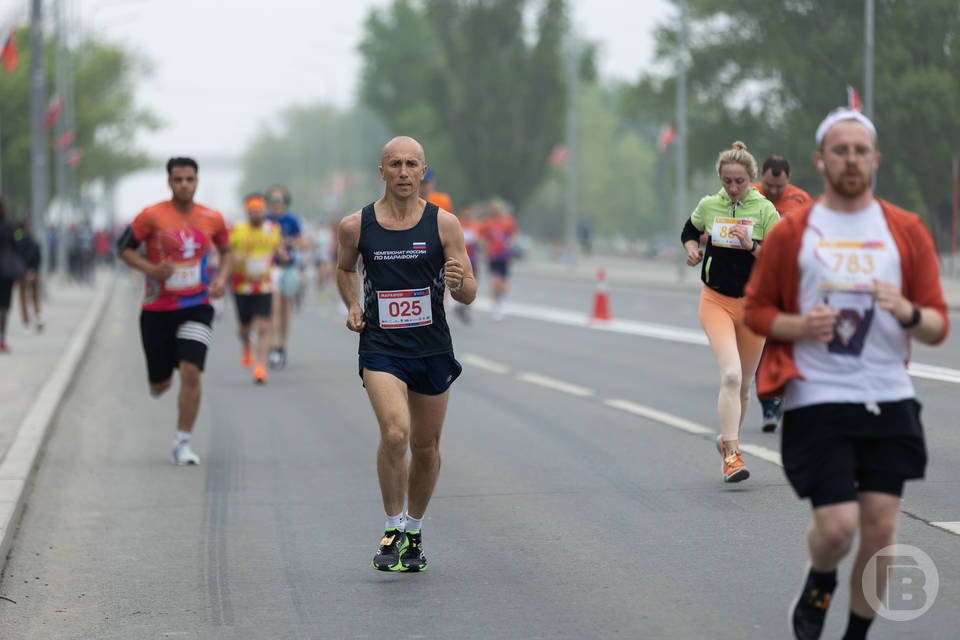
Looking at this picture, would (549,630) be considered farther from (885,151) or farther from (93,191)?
(93,191)

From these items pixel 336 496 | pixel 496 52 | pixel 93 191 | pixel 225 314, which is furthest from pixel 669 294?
pixel 93 191

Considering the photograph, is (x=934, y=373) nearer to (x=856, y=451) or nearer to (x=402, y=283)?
(x=402, y=283)

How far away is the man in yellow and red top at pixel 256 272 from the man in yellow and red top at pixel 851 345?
11384mm

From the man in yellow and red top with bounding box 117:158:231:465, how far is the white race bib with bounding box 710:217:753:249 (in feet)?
10.7

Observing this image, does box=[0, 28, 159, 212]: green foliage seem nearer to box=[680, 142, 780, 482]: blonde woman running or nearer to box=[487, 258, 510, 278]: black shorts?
box=[487, 258, 510, 278]: black shorts

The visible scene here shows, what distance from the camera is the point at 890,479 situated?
509 cm

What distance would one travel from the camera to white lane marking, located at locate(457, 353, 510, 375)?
1756 centimetres

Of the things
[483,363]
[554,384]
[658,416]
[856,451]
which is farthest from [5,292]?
[856,451]

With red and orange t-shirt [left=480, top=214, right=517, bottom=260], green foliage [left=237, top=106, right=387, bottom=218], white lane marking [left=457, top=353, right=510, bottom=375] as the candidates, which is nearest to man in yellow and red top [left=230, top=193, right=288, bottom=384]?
white lane marking [left=457, top=353, right=510, bottom=375]

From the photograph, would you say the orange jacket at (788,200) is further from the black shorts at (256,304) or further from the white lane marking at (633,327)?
the black shorts at (256,304)

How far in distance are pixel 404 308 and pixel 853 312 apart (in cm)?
236

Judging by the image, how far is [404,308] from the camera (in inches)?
273

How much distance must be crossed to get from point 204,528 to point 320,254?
28126mm

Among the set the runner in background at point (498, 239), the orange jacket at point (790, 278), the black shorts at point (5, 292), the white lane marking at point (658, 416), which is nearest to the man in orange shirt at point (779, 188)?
the white lane marking at point (658, 416)
